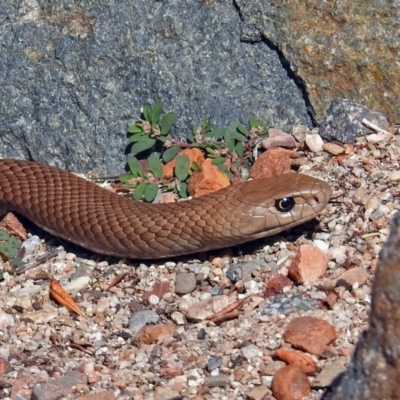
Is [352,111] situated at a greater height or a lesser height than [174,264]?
greater

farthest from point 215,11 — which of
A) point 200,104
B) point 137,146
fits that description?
point 137,146

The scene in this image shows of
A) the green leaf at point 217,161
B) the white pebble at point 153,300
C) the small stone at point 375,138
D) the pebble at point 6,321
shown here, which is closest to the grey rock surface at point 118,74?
the green leaf at point 217,161

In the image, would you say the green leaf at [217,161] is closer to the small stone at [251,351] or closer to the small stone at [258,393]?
the small stone at [251,351]

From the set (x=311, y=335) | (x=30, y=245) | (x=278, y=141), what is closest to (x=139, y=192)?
(x=30, y=245)

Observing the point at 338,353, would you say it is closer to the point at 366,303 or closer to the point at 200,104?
the point at 366,303

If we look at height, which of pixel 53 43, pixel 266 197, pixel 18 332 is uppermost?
pixel 53 43

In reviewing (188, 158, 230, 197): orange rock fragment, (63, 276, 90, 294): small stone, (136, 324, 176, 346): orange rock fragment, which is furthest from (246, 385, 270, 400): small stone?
(188, 158, 230, 197): orange rock fragment
